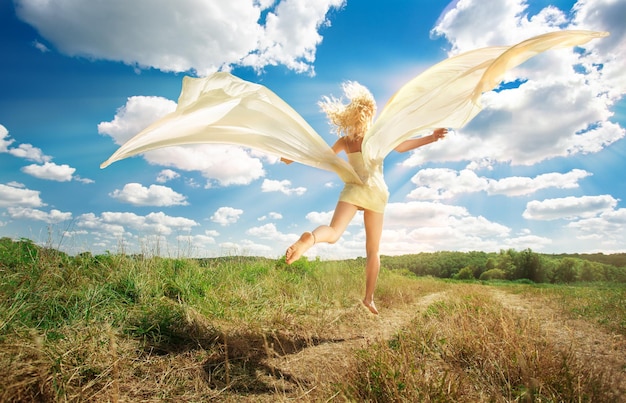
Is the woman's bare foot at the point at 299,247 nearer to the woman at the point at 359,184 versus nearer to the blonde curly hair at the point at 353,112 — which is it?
the woman at the point at 359,184

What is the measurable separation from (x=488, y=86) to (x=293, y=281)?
435 cm

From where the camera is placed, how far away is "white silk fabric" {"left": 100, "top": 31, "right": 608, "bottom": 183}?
13.4ft

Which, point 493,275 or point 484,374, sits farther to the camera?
point 493,275

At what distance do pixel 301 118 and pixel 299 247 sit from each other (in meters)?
1.61

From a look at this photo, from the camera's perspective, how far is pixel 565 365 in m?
2.36

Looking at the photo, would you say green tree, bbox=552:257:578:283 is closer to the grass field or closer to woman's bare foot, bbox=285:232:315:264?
the grass field

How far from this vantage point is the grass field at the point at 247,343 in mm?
2395

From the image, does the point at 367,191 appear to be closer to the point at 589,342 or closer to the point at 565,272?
the point at 589,342

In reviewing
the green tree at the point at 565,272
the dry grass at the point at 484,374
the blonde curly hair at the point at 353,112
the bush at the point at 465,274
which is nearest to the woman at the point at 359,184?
the blonde curly hair at the point at 353,112

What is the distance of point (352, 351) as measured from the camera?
3.05 m

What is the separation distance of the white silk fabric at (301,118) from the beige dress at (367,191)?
89mm

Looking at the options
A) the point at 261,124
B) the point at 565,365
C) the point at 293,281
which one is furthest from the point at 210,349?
the point at 293,281

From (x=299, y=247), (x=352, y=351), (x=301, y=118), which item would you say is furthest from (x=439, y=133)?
(x=352, y=351)

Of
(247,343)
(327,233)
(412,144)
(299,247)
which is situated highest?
(412,144)
